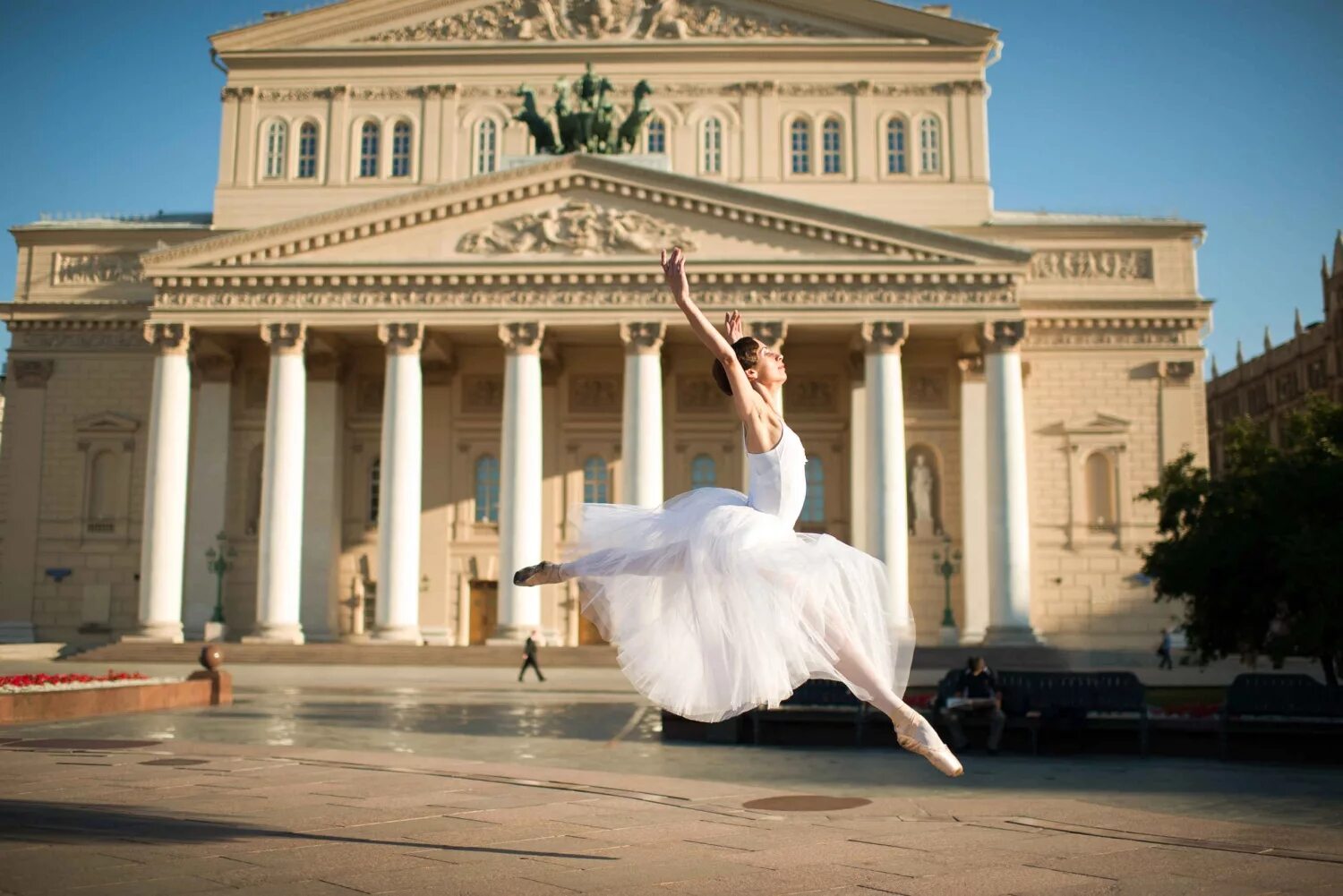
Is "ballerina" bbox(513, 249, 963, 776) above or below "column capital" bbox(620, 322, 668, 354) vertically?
below

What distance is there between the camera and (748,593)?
356 inches

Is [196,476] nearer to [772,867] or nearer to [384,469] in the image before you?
[384,469]

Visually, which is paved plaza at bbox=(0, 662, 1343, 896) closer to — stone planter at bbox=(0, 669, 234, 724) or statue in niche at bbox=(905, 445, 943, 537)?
stone planter at bbox=(0, 669, 234, 724)

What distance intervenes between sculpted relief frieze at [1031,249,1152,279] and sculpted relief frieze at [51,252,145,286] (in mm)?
35291

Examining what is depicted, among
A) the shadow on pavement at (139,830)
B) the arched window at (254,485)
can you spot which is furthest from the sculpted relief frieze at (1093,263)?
the shadow on pavement at (139,830)

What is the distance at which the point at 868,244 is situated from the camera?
4722 cm

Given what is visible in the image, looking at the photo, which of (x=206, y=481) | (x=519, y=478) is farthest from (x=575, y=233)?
(x=206, y=481)

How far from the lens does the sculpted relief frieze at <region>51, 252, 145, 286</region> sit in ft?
178

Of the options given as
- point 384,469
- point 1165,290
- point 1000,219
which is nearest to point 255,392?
point 384,469

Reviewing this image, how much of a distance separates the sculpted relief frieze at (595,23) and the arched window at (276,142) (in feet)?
17.0

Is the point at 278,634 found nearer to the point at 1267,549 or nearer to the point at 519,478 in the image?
the point at 519,478

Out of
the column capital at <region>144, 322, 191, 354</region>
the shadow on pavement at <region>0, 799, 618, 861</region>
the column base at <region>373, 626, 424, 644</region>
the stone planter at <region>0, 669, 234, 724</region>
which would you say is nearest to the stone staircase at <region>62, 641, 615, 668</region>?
the column base at <region>373, 626, 424, 644</region>

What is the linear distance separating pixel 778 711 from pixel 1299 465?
13742mm

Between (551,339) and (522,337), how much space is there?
294 cm
